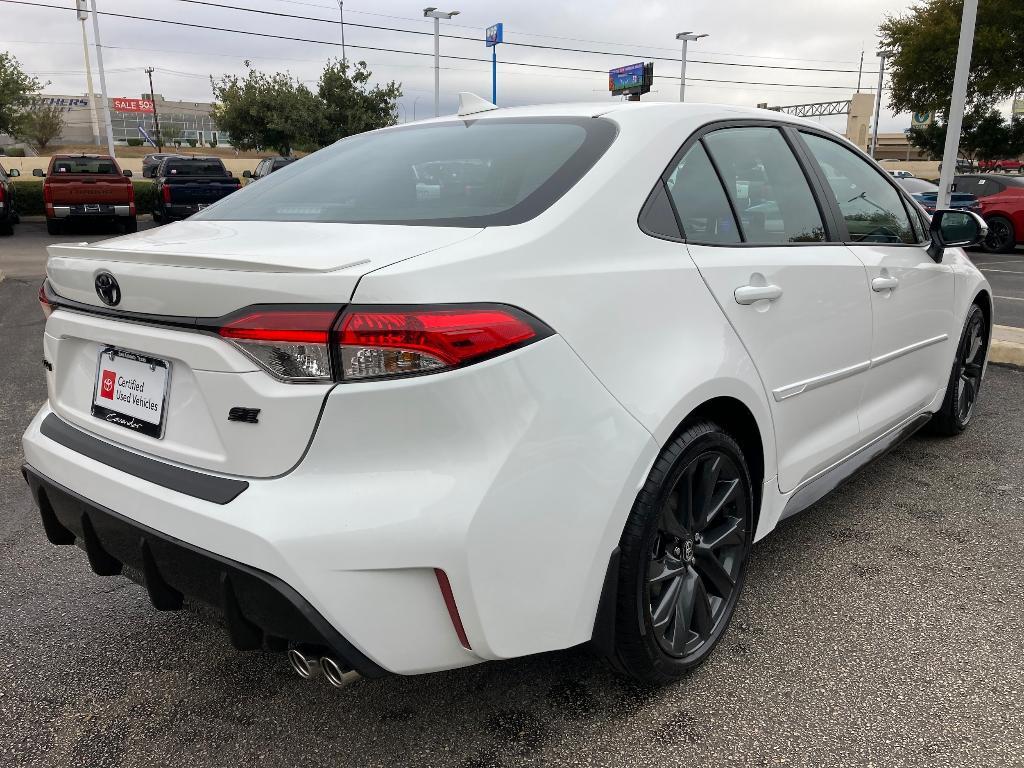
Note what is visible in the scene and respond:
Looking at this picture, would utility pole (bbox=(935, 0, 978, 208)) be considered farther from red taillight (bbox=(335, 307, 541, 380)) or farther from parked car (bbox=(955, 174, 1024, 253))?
red taillight (bbox=(335, 307, 541, 380))

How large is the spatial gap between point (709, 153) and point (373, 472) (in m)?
1.47

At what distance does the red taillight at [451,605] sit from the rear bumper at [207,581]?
0.18 m

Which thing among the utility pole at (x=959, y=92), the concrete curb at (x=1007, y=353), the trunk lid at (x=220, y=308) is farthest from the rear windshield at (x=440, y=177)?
the utility pole at (x=959, y=92)

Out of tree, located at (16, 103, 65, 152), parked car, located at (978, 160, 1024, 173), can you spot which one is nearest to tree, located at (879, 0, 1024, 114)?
parked car, located at (978, 160, 1024, 173)

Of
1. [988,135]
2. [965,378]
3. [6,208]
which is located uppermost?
[988,135]

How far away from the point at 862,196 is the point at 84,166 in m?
18.3

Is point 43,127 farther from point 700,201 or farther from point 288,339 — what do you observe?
point 288,339

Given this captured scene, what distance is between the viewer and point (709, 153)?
2.44m

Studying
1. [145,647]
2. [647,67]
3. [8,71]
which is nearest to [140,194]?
[8,71]

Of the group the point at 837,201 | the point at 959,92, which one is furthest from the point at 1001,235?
the point at 837,201

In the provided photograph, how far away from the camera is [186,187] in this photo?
57.7 ft

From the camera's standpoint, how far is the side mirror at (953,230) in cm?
354

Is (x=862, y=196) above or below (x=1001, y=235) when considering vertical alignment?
above

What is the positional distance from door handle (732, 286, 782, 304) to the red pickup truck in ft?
57.2
